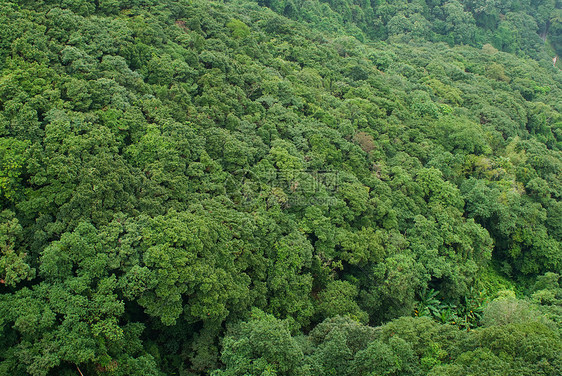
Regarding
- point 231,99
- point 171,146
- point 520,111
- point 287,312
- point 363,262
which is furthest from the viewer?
point 520,111

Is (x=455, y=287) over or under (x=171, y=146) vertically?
under

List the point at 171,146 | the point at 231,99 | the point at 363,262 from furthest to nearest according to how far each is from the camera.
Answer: the point at 231,99, the point at 363,262, the point at 171,146

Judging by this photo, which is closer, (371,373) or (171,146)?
(371,373)

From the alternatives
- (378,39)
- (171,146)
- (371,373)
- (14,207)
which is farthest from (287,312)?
(378,39)

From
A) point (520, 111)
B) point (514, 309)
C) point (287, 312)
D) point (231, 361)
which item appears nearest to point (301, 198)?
point (287, 312)

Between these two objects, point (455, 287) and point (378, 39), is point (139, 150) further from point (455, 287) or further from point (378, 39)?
point (378, 39)

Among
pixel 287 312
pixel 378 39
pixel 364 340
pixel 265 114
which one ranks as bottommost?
pixel 287 312
